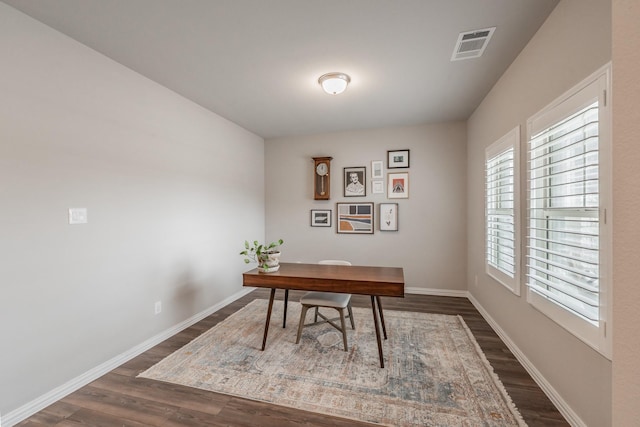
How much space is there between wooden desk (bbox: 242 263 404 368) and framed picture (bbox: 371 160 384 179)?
6.99ft

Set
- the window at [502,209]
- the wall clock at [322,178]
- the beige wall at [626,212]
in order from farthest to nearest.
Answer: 1. the wall clock at [322,178]
2. the window at [502,209]
3. the beige wall at [626,212]

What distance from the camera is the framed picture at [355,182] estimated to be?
455 centimetres

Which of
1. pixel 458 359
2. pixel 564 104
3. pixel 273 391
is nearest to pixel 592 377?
pixel 458 359

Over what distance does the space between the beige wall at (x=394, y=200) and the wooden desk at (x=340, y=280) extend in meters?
1.83

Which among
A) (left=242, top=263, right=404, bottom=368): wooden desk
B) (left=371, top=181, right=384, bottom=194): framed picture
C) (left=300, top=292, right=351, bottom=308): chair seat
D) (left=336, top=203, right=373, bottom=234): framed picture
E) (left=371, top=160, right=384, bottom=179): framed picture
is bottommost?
(left=300, top=292, right=351, bottom=308): chair seat

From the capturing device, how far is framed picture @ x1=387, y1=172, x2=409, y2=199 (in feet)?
14.3

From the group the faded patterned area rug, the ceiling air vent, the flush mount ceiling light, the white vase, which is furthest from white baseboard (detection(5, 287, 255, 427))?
the ceiling air vent

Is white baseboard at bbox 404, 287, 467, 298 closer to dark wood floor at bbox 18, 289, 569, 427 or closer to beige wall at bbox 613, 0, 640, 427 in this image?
dark wood floor at bbox 18, 289, 569, 427

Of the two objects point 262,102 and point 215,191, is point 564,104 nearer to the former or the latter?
point 262,102

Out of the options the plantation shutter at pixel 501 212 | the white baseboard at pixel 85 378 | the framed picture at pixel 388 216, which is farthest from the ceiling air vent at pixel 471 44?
the white baseboard at pixel 85 378

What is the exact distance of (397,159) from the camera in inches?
172

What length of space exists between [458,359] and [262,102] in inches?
132

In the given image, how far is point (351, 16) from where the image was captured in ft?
6.23

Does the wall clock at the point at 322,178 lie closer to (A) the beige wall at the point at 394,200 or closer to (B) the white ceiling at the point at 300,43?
(A) the beige wall at the point at 394,200
